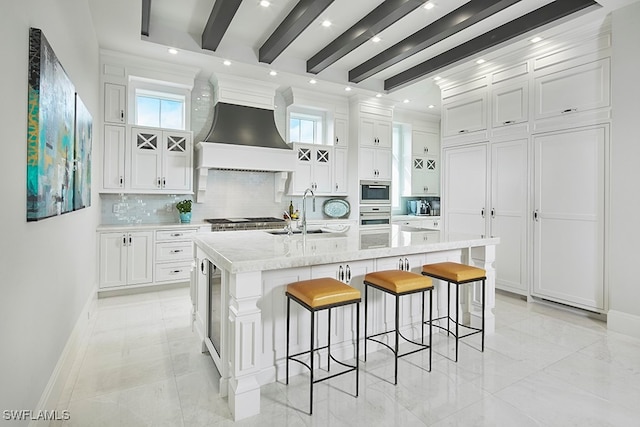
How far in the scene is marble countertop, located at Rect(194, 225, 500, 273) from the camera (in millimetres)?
1861

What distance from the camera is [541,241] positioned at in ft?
12.4

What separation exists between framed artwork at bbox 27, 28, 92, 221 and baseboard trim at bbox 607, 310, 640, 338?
439cm

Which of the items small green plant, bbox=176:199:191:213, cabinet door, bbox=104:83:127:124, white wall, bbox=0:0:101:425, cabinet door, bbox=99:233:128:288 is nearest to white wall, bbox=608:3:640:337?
white wall, bbox=0:0:101:425

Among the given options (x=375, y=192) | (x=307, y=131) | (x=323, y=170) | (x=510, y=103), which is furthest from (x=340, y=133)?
(x=510, y=103)

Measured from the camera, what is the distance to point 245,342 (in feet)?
6.00

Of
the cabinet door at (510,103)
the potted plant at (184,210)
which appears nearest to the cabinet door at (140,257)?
the potted plant at (184,210)

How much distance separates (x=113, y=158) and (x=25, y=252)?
3128 millimetres

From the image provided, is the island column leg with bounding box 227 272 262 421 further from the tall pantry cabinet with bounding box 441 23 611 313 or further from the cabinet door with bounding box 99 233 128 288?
the tall pantry cabinet with bounding box 441 23 611 313

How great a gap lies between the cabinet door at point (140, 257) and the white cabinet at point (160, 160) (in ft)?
2.16

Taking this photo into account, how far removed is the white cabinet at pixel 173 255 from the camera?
419 cm

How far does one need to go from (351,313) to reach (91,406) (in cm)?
Result: 169

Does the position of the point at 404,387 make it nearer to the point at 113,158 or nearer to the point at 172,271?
the point at 172,271

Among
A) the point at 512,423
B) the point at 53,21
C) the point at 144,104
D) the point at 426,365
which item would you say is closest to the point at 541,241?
the point at 426,365

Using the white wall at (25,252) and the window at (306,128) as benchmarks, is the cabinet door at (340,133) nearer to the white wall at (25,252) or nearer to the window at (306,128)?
the window at (306,128)
